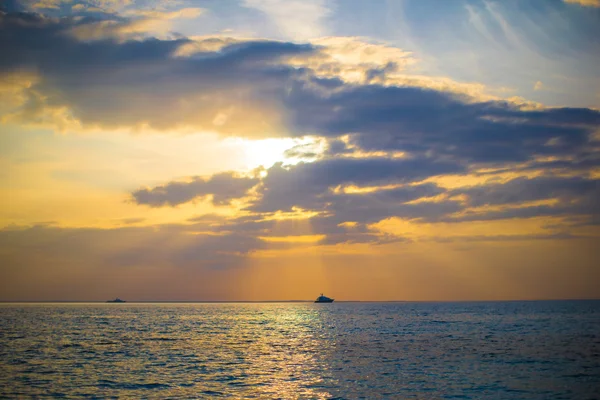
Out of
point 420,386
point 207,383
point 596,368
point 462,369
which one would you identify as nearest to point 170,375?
point 207,383

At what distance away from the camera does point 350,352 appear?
2982 inches

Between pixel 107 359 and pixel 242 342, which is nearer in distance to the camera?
pixel 107 359

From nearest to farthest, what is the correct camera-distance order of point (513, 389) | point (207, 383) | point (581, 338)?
point (513, 389) → point (207, 383) → point (581, 338)

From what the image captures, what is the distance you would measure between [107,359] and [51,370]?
10441mm

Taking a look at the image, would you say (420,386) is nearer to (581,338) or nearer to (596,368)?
(596,368)

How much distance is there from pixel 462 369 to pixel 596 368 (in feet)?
46.1

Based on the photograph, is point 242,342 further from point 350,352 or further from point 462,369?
point 462,369

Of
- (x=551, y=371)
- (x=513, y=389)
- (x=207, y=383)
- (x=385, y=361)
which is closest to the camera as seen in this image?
(x=513, y=389)

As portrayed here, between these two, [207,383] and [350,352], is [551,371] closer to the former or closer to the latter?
[350,352]

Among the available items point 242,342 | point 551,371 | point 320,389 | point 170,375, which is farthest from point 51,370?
point 551,371

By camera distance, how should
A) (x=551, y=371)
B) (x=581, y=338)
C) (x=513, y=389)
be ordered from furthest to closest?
(x=581, y=338), (x=551, y=371), (x=513, y=389)

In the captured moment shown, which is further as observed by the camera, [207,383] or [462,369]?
[462,369]

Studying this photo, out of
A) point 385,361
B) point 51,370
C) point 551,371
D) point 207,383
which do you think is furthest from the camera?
point 385,361

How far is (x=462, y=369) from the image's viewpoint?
57.3m
